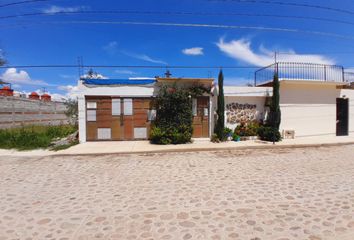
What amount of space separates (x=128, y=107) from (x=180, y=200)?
8.56 metres

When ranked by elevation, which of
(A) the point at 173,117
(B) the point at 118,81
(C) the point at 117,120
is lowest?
(C) the point at 117,120

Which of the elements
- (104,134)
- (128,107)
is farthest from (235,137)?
(104,134)

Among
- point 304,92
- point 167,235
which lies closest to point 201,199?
point 167,235

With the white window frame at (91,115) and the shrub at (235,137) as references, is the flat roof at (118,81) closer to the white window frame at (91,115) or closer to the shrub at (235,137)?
the white window frame at (91,115)

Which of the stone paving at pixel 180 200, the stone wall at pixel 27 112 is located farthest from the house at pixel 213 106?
the stone wall at pixel 27 112

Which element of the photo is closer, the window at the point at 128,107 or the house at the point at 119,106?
the house at the point at 119,106

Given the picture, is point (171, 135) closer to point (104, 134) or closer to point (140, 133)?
point (140, 133)

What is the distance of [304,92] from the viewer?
1298 centimetres

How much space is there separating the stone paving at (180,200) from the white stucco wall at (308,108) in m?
6.28

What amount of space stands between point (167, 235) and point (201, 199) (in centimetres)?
135

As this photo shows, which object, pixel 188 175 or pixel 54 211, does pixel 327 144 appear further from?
pixel 54 211

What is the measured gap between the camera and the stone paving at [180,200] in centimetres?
299

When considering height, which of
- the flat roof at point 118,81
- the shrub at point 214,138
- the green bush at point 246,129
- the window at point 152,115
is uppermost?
the flat roof at point 118,81

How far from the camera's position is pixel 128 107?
11.8 m
